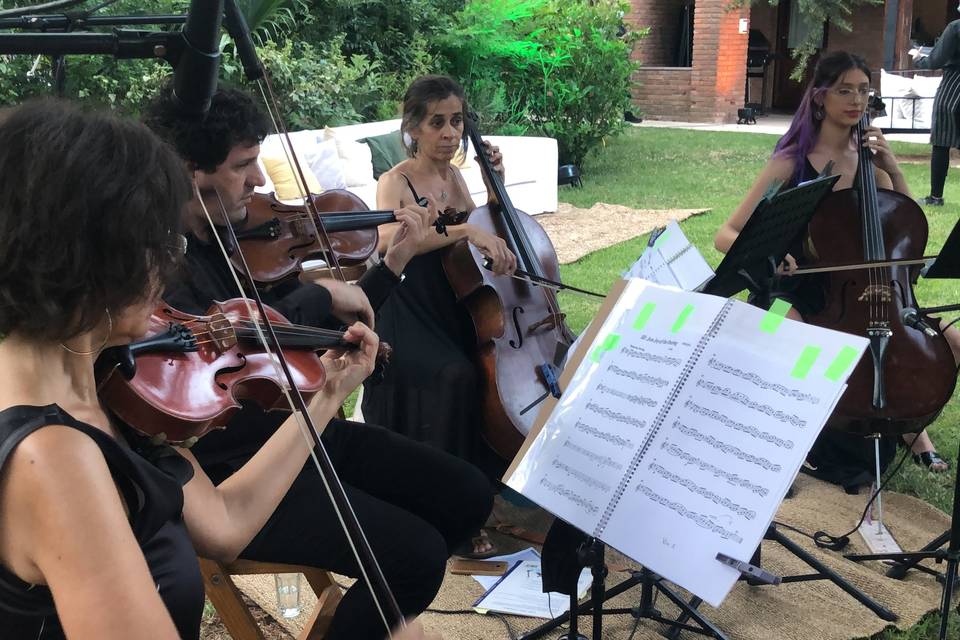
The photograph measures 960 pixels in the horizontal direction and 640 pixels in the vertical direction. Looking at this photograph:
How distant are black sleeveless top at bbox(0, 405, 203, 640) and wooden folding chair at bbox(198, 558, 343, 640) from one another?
14.7 inches

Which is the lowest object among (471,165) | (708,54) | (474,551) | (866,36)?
(474,551)

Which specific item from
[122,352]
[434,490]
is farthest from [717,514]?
[122,352]

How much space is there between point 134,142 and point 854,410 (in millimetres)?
2341

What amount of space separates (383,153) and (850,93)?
13.3ft

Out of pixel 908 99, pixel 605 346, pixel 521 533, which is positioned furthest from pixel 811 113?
pixel 908 99

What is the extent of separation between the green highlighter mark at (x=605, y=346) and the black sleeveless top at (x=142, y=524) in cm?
77

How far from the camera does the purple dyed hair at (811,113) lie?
3.14m

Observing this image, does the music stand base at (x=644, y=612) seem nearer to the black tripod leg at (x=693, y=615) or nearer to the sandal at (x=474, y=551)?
the black tripod leg at (x=693, y=615)

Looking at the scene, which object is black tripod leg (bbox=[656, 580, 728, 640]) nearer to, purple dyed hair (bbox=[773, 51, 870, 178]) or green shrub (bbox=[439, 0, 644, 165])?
purple dyed hair (bbox=[773, 51, 870, 178])

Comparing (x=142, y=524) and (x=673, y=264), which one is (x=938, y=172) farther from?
(x=142, y=524)

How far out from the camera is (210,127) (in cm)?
193

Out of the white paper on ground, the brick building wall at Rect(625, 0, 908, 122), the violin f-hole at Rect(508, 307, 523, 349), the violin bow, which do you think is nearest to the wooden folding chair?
the violin bow

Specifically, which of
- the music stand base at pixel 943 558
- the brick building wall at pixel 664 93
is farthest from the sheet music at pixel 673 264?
the brick building wall at pixel 664 93

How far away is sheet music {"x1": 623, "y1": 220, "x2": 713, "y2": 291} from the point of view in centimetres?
227
